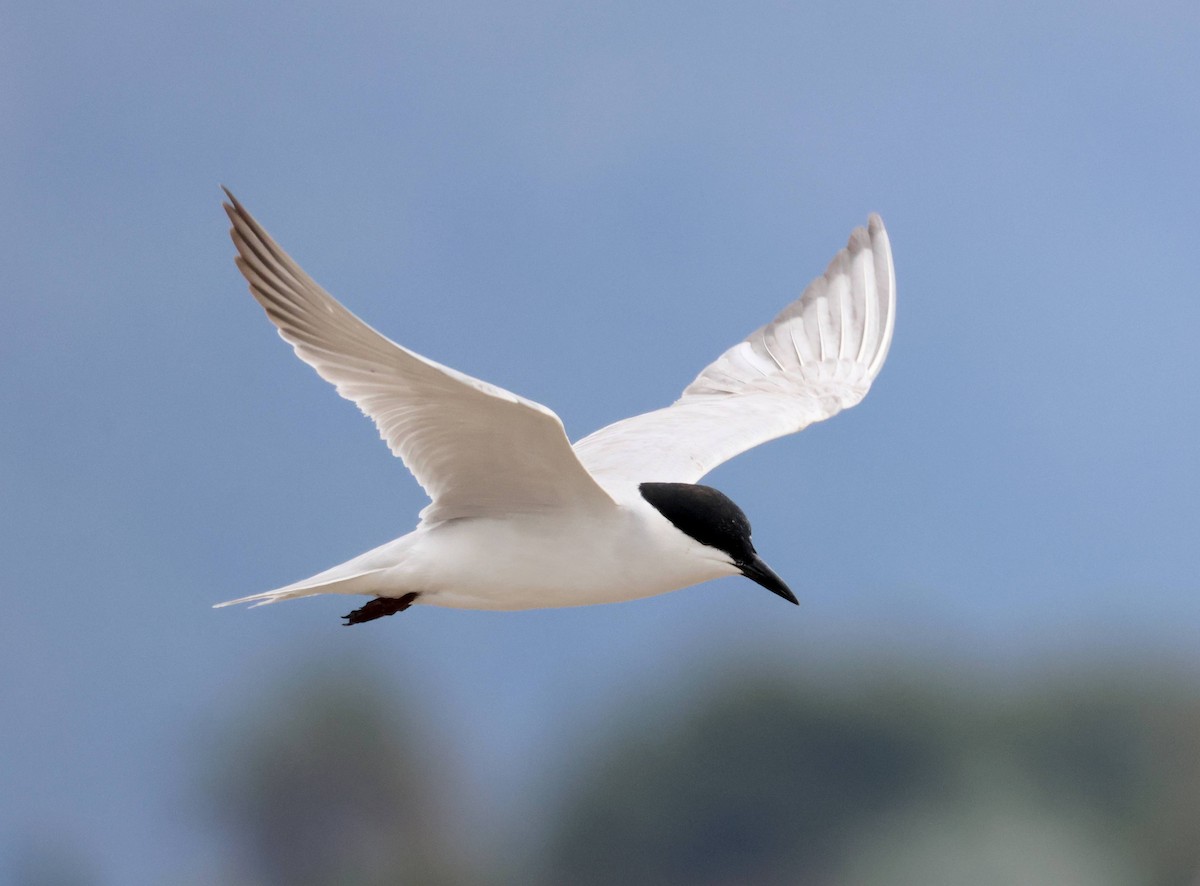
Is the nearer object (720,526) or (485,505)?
(720,526)

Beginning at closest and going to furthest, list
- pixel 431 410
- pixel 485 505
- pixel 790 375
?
1. pixel 431 410
2. pixel 485 505
3. pixel 790 375

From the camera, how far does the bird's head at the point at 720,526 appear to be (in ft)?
16.9

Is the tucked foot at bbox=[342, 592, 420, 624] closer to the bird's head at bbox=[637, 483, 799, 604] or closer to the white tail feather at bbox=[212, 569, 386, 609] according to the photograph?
A: the white tail feather at bbox=[212, 569, 386, 609]

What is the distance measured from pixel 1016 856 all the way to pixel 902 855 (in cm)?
176

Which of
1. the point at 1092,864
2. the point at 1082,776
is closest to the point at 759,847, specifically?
the point at 1092,864

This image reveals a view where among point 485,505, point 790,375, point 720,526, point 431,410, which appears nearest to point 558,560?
point 485,505

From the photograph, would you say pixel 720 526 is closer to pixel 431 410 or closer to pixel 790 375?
pixel 431 410

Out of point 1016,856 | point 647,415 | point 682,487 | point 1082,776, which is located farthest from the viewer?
point 1082,776

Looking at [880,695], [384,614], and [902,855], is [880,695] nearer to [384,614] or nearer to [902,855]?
[902,855]

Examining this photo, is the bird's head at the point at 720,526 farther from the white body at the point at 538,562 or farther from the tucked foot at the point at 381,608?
the tucked foot at the point at 381,608

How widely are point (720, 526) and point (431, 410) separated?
3.20ft

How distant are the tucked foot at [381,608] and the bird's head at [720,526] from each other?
91 centimetres

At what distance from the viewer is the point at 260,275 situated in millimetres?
4828

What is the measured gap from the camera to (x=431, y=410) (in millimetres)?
5082
